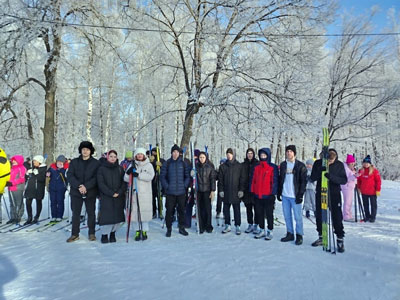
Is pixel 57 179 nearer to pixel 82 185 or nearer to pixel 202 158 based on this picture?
pixel 82 185

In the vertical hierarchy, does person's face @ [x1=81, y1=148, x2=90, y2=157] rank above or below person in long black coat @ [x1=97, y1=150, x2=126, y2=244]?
above

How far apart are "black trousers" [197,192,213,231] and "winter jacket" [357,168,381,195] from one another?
4819 mm

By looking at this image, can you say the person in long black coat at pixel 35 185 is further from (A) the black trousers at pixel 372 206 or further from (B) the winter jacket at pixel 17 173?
(A) the black trousers at pixel 372 206

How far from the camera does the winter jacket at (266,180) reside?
18.8ft

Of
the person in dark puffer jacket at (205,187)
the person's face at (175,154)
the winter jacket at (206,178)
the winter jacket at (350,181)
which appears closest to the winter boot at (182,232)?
the person in dark puffer jacket at (205,187)

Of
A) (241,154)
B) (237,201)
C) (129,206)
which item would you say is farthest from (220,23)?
(241,154)

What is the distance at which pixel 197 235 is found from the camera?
6.15 metres

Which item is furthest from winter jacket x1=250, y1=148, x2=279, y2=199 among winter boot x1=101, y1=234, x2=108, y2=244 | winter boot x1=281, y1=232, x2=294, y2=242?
winter boot x1=101, y1=234, x2=108, y2=244

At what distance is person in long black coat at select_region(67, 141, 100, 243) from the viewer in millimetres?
5586

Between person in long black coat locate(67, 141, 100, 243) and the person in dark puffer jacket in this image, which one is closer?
person in long black coat locate(67, 141, 100, 243)

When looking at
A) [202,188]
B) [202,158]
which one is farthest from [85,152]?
[202,188]

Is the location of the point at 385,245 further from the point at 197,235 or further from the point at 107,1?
the point at 107,1

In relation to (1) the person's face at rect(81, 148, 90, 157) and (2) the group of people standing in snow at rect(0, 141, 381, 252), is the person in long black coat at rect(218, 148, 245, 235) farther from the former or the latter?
(1) the person's face at rect(81, 148, 90, 157)

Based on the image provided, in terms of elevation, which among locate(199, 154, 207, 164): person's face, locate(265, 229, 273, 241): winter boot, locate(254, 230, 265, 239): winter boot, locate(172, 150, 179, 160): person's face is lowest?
locate(254, 230, 265, 239): winter boot
